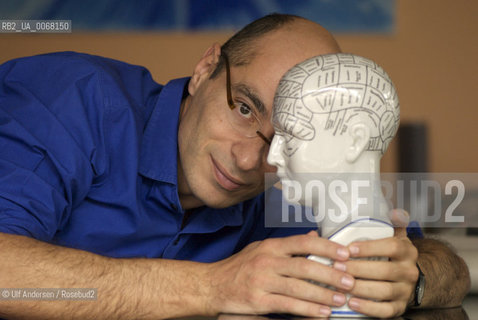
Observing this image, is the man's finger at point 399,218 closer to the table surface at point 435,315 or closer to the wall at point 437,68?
the table surface at point 435,315

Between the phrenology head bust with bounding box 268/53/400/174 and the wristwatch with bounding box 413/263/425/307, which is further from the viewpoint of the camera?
the wristwatch with bounding box 413/263/425/307

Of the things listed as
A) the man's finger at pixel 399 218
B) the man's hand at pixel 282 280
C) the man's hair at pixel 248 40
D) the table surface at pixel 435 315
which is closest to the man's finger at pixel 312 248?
the man's hand at pixel 282 280

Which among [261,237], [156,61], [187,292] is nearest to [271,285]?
[187,292]

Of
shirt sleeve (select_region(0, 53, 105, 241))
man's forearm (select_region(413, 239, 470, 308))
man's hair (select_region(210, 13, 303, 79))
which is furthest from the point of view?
man's hair (select_region(210, 13, 303, 79))

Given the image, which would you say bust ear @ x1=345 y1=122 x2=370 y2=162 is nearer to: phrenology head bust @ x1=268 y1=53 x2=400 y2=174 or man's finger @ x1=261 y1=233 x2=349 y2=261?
phrenology head bust @ x1=268 y1=53 x2=400 y2=174

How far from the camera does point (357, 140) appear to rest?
94 centimetres

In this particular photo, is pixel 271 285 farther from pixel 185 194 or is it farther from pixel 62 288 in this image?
pixel 185 194

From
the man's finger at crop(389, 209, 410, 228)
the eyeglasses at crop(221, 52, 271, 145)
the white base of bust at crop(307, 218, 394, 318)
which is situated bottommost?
the man's finger at crop(389, 209, 410, 228)

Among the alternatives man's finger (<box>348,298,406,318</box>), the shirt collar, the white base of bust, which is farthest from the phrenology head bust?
the shirt collar

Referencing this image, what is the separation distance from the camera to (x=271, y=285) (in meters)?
0.94

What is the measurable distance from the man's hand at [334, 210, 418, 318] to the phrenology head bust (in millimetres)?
160

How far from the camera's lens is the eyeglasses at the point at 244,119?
124 cm

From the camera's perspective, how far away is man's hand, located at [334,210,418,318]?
0.91m

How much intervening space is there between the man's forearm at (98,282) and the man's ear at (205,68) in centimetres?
60
